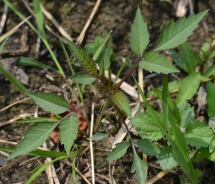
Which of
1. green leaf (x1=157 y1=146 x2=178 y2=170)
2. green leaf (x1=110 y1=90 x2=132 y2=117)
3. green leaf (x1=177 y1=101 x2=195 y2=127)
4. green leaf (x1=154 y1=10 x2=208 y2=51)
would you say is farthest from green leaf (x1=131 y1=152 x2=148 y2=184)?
green leaf (x1=154 y1=10 x2=208 y2=51)

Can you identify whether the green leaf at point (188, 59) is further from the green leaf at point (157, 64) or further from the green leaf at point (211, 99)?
the green leaf at point (157, 64)

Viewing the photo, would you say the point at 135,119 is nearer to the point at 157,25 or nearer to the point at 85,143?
the point at 85,143

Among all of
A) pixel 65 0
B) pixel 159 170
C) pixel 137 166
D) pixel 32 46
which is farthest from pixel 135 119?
pixel 65 0

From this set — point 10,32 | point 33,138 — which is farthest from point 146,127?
point 10,32

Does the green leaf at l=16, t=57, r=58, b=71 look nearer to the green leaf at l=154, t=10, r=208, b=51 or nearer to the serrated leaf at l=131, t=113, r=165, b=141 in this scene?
the serrated leaf at l=131, t=113, r=165, b=141

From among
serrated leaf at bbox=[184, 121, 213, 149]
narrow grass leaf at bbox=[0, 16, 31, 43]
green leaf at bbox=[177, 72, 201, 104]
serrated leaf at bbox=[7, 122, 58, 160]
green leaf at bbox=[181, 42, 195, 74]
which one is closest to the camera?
serrated leaf at bbox=[7, 122, 58, 160]

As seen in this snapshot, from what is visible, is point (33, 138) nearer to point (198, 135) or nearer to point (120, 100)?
point (120, 100)
